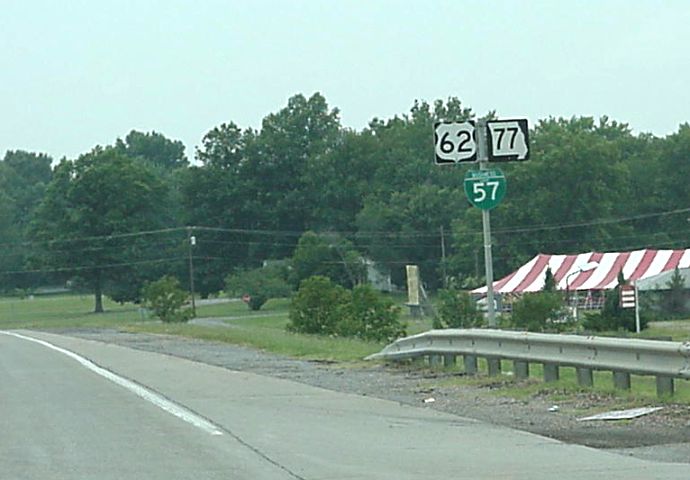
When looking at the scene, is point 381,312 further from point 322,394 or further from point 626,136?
point 626,136

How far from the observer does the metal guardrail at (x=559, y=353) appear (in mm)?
13859

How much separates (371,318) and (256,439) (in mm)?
20054

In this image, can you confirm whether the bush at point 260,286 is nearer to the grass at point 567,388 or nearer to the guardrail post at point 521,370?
the grass at point 567,388

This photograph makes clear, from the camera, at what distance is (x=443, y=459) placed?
11.4 m

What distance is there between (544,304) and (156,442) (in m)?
23.7

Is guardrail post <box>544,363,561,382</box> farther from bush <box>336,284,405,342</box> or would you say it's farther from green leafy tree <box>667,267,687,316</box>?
green leafy tree <box>667,267,687,316</box>

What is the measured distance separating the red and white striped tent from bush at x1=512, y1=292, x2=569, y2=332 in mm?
24399

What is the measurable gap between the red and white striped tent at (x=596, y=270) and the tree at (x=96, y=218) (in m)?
43.7

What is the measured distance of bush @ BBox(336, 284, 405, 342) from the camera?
107ft

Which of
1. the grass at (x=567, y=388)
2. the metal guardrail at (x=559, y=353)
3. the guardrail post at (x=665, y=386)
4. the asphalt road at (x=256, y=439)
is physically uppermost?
the metal guardrail at (x=559, y=353)

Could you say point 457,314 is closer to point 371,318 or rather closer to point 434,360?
point 371,318

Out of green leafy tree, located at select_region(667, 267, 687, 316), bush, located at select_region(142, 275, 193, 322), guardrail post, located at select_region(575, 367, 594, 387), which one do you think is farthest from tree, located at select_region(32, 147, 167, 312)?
guardrail post, located at select_region(575, 367, 594, 387)

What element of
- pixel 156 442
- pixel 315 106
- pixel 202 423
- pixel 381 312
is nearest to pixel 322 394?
pixel 202 423

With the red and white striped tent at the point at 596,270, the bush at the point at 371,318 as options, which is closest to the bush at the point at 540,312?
the bush at the point at 371,318
